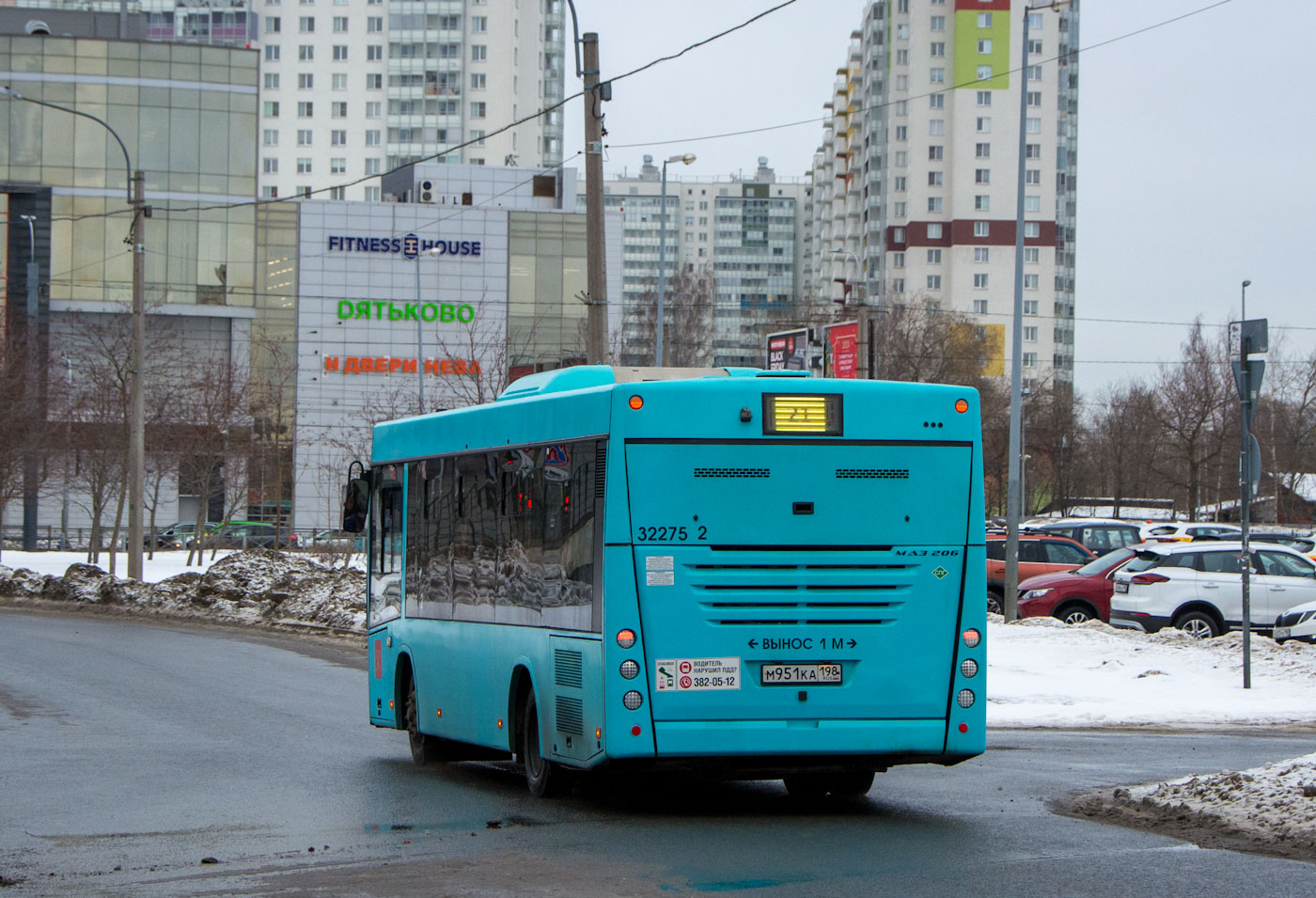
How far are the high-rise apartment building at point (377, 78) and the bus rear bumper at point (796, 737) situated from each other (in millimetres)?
127231

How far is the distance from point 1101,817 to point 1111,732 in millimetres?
6529

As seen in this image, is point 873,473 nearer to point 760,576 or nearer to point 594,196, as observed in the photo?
point 760,576

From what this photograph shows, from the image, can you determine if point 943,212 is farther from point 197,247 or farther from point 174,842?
point 174,842

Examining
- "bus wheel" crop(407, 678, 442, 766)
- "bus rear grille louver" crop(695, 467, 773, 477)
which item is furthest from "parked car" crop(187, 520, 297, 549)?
"bus rear grille louver" crop(695, 467, 773, 477)

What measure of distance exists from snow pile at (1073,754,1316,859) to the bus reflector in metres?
2.72

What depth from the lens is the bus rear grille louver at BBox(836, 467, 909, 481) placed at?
959 centimetres

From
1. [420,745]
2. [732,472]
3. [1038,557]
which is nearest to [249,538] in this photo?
[1038,557]

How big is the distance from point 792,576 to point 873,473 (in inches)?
30.5

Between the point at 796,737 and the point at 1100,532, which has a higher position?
the point at 796,737

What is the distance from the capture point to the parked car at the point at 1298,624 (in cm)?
2230

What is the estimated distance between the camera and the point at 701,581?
9367mm

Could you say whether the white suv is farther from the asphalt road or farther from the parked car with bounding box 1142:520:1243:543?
the parked car with bounding box 1142:520:1243:543

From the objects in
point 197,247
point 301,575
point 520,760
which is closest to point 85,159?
point 197,247

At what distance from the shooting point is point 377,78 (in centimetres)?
13750
